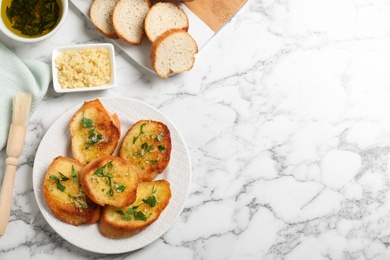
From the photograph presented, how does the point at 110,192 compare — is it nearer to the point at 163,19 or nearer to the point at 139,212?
the point at 139,212

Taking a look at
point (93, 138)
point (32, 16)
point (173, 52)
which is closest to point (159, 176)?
point (93, 138)

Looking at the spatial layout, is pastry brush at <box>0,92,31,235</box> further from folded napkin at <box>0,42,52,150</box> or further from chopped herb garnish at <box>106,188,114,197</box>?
chopped herb garnish at <box>106,188,114,197</box>

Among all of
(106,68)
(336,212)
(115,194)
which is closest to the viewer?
(115,194)

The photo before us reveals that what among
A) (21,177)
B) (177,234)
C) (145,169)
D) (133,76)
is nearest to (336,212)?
(177,234)

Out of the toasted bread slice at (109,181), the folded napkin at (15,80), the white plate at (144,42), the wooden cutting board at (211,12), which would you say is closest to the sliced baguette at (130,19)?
the white plate at (144,42)

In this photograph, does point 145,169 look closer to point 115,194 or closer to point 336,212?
point 115,194
